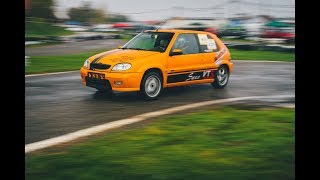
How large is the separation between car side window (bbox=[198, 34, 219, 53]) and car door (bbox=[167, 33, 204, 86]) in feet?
0.46

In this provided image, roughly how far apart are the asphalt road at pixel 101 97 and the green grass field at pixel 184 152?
0.51 m

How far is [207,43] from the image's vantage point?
677 cm

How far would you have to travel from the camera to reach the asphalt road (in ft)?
17.4

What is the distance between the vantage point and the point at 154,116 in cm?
558

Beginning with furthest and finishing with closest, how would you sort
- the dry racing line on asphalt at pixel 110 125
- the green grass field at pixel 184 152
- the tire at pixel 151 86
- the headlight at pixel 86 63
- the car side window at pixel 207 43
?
the car side window at pixel 207 43 < the tire at pixel 151 86 < the headlight at pixel 86 63 < the dry racing line on asphalt at pixel 110 125 < the green grass field at pixel 184 152

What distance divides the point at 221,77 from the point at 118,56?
70.6 inches

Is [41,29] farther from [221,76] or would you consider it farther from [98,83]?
[221,76]

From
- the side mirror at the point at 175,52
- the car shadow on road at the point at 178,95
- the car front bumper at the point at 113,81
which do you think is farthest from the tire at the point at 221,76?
Result: the car front bumper at the point at 113,81

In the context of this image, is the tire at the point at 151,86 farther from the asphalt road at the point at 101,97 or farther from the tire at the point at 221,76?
the tire at the point at 221,76

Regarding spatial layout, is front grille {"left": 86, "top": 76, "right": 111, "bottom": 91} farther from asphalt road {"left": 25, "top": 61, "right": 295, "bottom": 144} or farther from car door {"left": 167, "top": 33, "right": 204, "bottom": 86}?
car door {"left": 167, "top": 33, "right": 204, "bottom": 86}

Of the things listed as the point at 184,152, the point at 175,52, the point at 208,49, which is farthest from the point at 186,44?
the point at 184,152

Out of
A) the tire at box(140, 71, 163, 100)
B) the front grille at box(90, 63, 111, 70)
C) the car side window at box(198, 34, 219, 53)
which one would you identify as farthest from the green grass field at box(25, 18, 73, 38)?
the car side window at box(198, 34, 219, 53)

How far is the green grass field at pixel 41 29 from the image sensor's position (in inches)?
217

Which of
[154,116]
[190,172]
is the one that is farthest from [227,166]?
[154,116]
